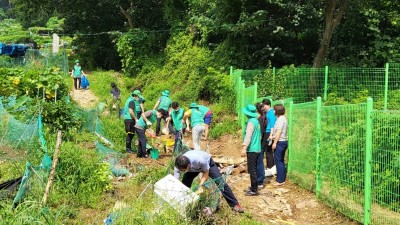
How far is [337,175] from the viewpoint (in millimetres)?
6637

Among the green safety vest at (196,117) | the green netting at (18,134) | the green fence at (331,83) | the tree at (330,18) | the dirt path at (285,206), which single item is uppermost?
the tree at (330,18)

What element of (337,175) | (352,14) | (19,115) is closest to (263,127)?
(337,175)

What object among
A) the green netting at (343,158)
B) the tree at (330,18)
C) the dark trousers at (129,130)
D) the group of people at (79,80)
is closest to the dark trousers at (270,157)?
the green netting at (343,158)

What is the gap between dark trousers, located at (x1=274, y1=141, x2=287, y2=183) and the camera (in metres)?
8.18

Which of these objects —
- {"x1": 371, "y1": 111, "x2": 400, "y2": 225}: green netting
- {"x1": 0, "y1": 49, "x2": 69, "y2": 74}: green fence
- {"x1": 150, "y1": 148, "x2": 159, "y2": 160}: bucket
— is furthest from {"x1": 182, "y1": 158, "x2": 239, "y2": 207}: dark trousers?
{"x1": 0, "y1": 49, "x2": 69, "y2": 74}: green fence

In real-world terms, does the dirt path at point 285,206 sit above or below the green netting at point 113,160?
below

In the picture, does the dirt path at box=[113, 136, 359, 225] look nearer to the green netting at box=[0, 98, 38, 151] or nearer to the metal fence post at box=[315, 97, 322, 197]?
the metal fence post at box=[315, 97, 322, 197]

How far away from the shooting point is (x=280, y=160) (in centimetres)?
824

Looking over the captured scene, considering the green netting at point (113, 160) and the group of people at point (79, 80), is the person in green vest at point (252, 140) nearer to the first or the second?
the green netting at point (113, 160)

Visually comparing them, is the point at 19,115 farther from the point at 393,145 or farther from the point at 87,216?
the point at 393,145

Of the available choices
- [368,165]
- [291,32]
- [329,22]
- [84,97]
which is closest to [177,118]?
[368,165]

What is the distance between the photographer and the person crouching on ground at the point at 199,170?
5.88m

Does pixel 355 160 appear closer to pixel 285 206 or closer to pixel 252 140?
pixel 285 206

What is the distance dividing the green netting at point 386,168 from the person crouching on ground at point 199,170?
70.5 inches
